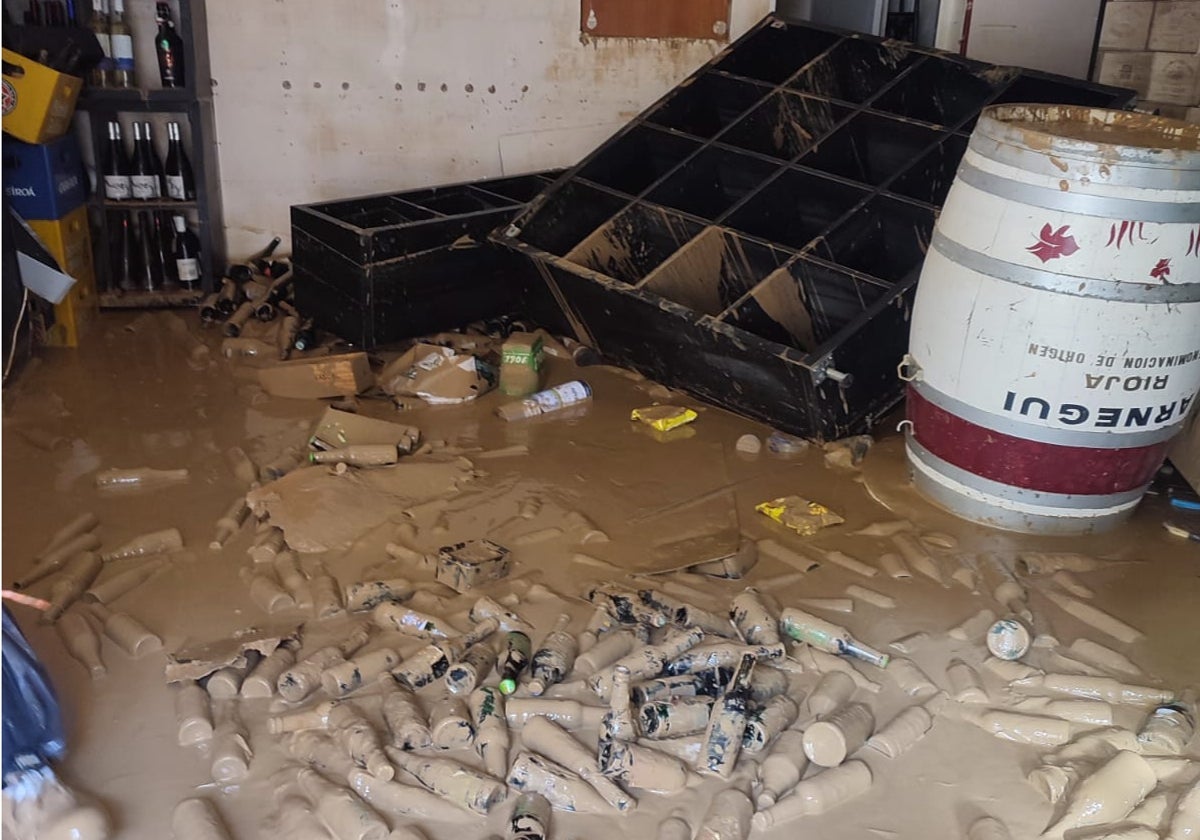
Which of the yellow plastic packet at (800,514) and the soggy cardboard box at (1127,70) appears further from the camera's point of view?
the soggy cardboard box at (1127,70)

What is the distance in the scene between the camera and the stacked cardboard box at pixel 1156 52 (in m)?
3.45

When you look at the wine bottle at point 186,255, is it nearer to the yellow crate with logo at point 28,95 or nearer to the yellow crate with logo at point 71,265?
the yellow crate with logo at point 71,265

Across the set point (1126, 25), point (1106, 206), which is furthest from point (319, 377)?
point (1126, 25)

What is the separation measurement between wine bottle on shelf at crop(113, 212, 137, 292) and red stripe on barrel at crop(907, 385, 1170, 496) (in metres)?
3.08

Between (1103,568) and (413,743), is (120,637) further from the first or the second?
(1103,568)

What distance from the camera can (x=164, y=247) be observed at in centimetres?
404

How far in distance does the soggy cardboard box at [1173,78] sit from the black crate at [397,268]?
7.51 feet

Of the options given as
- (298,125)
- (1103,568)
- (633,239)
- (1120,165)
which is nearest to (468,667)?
(1103,568)

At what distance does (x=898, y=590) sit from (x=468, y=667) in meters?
1.02

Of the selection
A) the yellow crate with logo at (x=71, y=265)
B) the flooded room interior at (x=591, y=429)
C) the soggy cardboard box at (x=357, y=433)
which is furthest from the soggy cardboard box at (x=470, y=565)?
the yellow crate with logo at (x=71, y=265)

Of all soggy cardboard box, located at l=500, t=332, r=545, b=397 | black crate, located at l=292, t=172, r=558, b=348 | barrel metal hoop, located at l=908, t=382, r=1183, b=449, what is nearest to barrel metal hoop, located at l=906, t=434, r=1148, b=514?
barrel metal hoop, located at l=908, t=382, r=1183, b=449

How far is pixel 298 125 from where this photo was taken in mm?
4191

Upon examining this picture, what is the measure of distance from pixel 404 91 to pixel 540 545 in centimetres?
253

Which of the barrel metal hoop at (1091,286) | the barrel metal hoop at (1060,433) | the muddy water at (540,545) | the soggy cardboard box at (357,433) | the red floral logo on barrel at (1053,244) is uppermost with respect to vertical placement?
the red floral logo on barrel at (1053,244)
